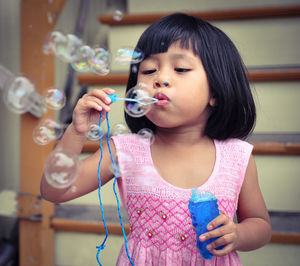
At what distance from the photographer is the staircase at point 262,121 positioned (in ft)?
4.31

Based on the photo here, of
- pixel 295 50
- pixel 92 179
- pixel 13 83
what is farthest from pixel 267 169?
pixel 13 83

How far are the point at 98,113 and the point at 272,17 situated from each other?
1.24m

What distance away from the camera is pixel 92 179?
3.02 feet

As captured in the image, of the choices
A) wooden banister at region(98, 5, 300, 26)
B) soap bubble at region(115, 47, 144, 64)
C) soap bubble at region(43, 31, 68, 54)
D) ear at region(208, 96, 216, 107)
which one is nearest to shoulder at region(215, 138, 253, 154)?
ear at region(208, 96, 216, 107)

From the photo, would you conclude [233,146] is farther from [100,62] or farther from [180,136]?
[100,62]

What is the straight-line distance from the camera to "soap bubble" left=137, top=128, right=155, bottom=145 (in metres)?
0.96

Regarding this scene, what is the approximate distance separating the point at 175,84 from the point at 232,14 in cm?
107

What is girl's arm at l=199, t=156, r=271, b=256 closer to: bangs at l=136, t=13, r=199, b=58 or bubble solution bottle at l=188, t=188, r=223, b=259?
bubble solution bottle at l=188, t=188, r=223, b=259

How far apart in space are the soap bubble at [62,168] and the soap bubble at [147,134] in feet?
0.78

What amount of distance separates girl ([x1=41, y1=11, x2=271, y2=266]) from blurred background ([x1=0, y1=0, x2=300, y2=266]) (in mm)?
330

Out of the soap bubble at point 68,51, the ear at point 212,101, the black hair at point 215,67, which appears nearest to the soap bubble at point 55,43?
the soap bubble at point 68,51

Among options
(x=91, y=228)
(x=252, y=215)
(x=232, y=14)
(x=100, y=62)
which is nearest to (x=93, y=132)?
(x=100, y=62)

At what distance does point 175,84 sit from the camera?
2.70 feet

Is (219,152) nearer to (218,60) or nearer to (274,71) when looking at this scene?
(218,60)
